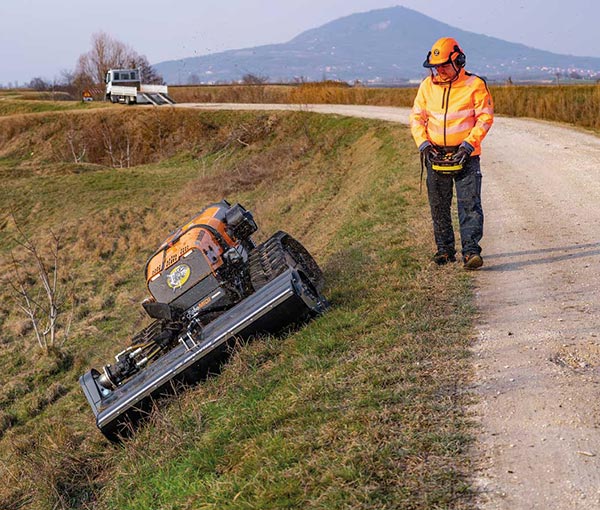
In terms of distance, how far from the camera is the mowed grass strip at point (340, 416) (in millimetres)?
3967

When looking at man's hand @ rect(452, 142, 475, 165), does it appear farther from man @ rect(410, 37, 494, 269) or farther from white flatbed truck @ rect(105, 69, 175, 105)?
white flatbed truck @ rect(105, 69, 175, 105)

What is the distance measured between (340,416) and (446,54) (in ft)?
13.1

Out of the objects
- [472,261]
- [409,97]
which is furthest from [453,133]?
[409,97]

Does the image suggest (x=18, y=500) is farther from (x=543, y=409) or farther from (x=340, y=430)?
(x=543, y=409)

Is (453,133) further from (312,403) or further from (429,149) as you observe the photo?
(312,403)

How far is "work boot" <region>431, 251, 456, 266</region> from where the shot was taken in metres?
7.94

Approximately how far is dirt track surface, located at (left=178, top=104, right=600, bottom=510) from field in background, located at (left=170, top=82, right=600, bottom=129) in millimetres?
11745

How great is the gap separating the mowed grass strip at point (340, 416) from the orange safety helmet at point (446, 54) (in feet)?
7.07

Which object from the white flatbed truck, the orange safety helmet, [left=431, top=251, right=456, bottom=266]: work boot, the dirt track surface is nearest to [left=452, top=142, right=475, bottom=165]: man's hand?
the orange safety helmet

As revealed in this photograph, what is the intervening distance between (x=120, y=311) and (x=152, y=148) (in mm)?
21861

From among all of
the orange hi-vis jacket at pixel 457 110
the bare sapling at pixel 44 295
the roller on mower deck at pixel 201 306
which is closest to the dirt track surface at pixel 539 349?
the orange hi-vis jacket at pixel 457 110

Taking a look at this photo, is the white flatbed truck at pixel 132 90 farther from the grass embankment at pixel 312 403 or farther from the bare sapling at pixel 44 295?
the grass embankment at pixel 312 403

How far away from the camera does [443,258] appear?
26.1ft

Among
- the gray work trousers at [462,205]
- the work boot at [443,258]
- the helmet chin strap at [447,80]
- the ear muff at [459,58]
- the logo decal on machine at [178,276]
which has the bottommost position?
the work boot at [443,258]
